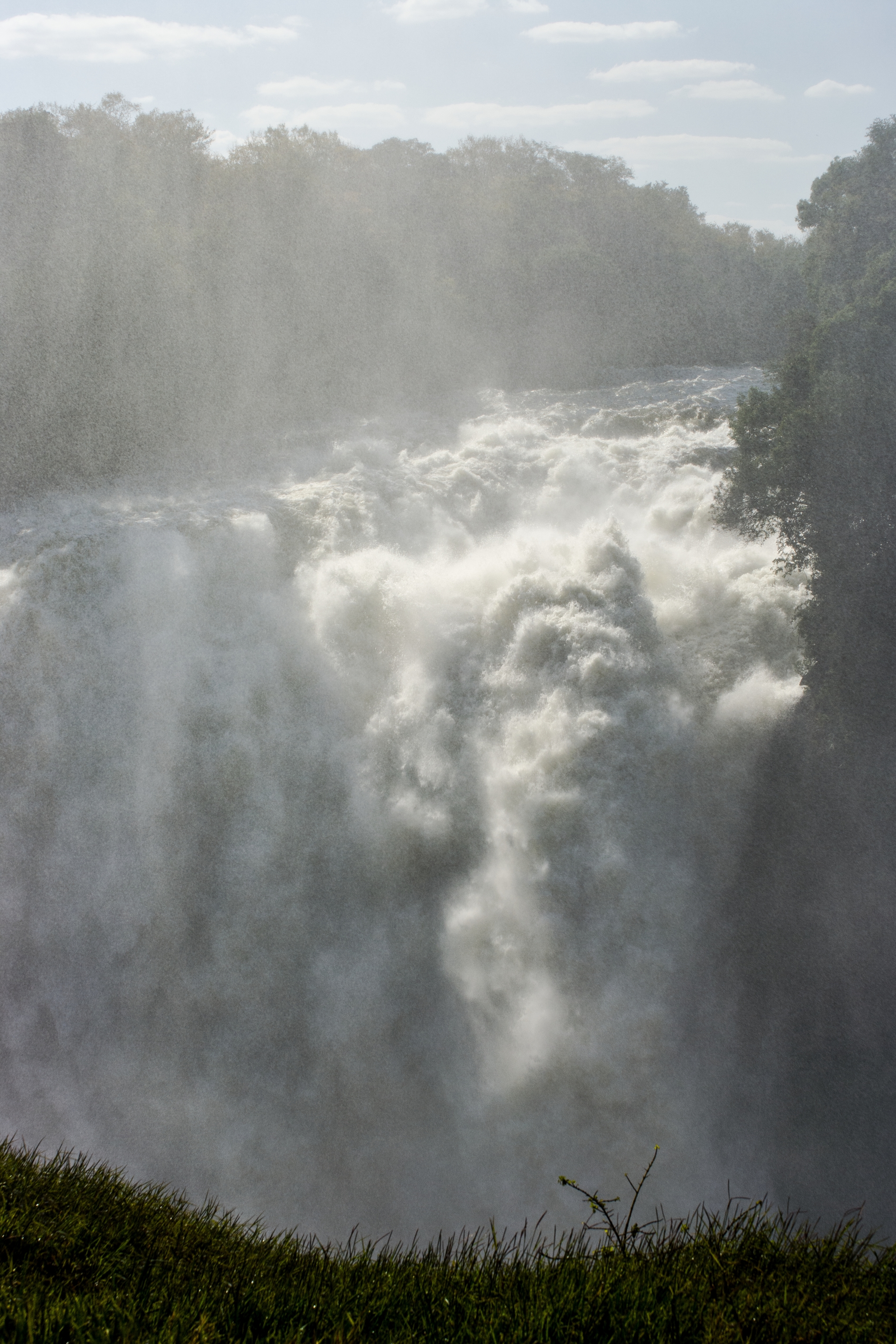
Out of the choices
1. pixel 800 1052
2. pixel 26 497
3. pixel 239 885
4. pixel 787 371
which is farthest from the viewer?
pixel 26 497

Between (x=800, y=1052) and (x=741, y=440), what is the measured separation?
7144mm

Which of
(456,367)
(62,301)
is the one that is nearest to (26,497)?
Result: (62,301)

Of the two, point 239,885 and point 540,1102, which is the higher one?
point 239,885

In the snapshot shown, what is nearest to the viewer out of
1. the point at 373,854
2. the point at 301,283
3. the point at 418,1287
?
the point at 418,1287

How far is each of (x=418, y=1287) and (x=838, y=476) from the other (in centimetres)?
893

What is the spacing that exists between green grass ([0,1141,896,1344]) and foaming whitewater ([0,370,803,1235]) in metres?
4.21

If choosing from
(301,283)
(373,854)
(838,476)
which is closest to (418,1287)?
(373,854)

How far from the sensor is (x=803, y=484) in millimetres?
9945

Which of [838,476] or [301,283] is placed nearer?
[838,476]

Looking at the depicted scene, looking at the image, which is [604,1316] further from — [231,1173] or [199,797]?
[199,797]

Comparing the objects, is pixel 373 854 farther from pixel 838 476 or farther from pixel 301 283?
pixel 301 283

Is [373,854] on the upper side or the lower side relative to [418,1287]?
upper

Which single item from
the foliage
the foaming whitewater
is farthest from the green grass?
the foliage

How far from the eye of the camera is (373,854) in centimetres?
959
